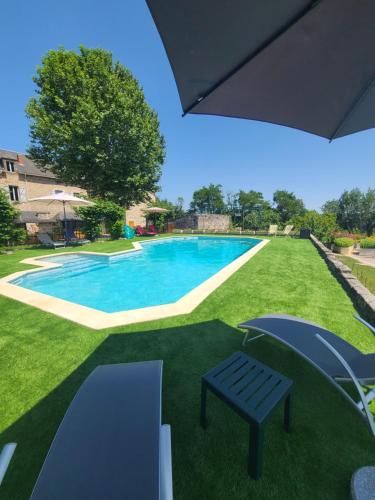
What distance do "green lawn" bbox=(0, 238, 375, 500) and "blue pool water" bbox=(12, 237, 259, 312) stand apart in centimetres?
214

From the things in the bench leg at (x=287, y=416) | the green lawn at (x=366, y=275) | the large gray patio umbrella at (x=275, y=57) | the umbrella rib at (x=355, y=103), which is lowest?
the green lawn at (x=366, y=275)

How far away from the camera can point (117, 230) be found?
19.1 meters

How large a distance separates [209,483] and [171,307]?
3134 millimetres

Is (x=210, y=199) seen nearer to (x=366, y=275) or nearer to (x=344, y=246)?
(x=344, y=246)

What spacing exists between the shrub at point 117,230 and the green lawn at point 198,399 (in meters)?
14.3

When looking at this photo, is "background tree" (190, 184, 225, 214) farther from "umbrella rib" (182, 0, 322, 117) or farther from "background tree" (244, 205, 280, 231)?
"umbrella rib" (182, 0, 322, 117)

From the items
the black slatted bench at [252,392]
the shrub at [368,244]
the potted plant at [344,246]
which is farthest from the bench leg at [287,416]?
the shrub at [368,244]

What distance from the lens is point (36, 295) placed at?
5.43 m

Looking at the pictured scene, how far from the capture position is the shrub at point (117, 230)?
1880cm

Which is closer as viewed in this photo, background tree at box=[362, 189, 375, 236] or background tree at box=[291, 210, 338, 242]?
background tree at box=[291, 210, 338, 242]

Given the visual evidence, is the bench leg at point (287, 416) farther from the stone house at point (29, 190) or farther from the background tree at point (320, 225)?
the stone house at point (29, 190)

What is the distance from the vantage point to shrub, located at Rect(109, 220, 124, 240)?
61.7 ft

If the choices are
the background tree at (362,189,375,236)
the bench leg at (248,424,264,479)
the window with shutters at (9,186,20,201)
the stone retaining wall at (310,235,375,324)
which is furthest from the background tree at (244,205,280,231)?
the bench leg at (248,424,264,479)

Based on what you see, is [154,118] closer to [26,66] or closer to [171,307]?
[26,66]
